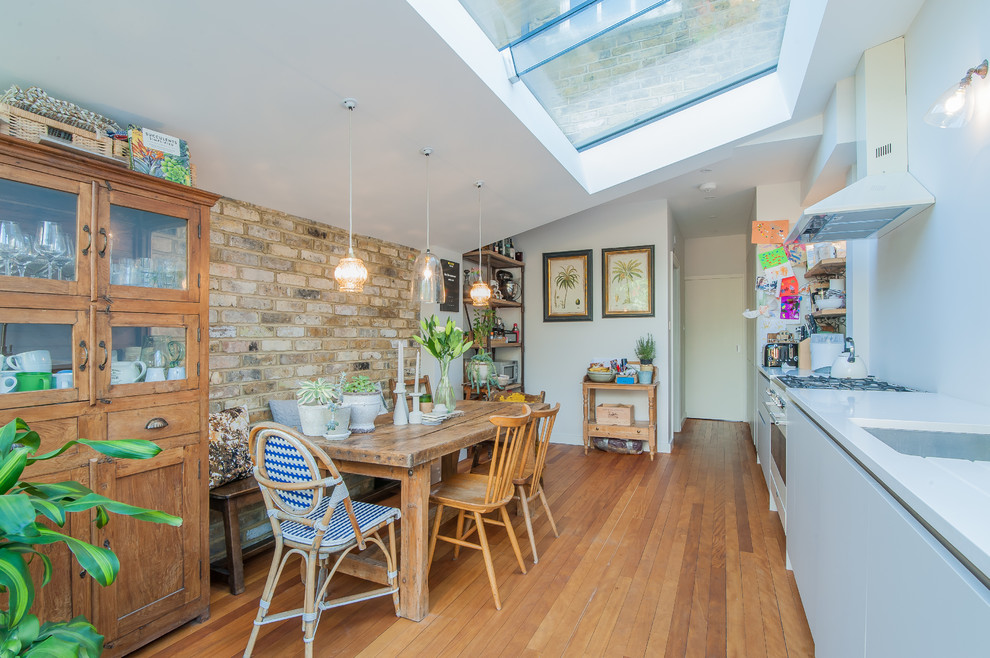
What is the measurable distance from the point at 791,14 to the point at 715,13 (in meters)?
0.43

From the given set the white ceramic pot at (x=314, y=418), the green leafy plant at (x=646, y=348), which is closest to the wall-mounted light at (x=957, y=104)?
the white ceramic pot at (x=314, y=418)

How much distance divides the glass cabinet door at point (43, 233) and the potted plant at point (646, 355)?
4350 mm

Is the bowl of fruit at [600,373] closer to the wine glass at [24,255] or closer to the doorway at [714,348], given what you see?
the doorway at [714,348]

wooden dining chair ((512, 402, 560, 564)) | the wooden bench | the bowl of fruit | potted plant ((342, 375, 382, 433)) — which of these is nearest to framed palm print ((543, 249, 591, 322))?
the bowl of fruit

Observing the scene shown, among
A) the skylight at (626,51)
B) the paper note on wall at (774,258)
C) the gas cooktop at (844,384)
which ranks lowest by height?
the gas cooktop at (844,384)

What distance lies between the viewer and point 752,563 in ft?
8.55

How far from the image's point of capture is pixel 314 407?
2.29 metres

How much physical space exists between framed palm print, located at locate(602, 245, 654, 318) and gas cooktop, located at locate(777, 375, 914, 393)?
2.28 meters

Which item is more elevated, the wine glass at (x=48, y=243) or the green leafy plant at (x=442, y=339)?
the wine glass at (x=48, y=243)

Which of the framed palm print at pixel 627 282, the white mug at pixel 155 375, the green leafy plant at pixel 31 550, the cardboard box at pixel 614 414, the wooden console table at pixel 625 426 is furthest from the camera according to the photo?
the framed palm print at pixel 627 282

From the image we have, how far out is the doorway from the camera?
674cm

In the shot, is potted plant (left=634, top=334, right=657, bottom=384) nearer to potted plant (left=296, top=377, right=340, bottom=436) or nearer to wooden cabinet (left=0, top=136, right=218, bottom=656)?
potted plant (left=296, top=377, right=340, bottom=436)

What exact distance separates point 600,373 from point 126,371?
406 cm

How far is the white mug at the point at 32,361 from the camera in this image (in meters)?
1.58
